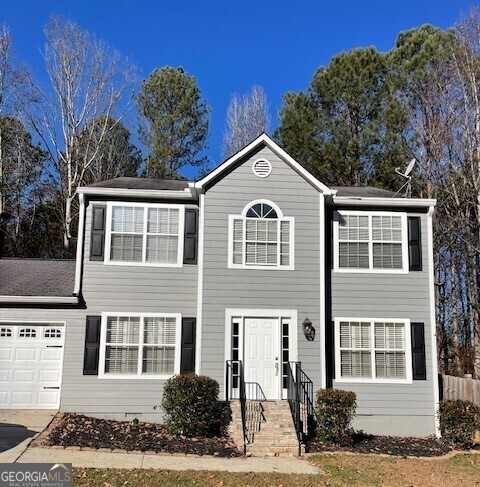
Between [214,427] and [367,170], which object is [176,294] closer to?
[214,427]

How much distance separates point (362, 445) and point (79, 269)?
732 centimetres

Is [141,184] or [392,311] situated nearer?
[392,311]

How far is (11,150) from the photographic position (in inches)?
923

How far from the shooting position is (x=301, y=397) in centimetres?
1110

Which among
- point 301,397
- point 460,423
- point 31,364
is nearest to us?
→ point 460,423

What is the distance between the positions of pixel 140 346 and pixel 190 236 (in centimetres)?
281

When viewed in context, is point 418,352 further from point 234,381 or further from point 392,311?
point 234,381

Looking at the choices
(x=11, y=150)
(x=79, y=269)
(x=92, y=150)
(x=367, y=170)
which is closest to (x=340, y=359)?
(x=79, y=269)

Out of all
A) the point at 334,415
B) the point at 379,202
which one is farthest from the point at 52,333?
the point at 379,202

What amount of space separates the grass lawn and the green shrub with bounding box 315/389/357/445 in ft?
2.86

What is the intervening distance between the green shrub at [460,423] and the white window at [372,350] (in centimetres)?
117

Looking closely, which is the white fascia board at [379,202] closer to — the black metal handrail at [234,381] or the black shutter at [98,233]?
the black metal handrail at [234,381]

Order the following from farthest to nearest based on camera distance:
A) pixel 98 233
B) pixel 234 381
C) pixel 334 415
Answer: pixel 98 233, pixel 234 381, pixel 334 415

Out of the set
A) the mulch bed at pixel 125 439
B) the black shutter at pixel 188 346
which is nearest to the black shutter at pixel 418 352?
the mulch bed at pixel 125 439
